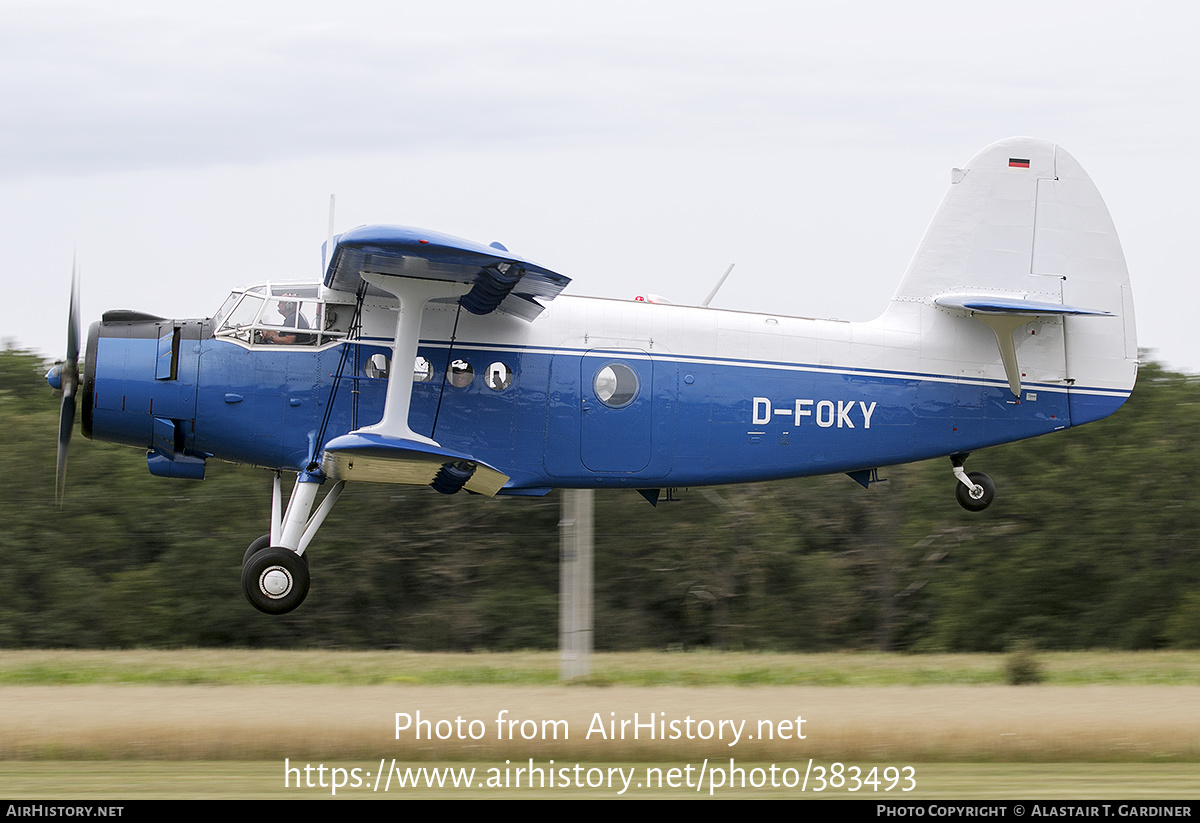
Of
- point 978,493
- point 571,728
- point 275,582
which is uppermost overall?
point 978,493

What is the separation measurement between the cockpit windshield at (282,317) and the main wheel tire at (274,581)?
6.24ft

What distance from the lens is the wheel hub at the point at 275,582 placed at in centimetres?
1095

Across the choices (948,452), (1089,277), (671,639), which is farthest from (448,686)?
(671,639)

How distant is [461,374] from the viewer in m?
11.2

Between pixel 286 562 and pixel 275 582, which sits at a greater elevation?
pixel 286 562

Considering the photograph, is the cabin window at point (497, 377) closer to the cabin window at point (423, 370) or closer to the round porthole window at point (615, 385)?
the cabin window at point (423, 370)

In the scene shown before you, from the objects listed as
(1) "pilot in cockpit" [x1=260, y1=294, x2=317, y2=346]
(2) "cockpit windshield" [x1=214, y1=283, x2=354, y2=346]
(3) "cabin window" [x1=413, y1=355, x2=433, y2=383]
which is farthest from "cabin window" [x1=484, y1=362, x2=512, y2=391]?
(1) "pilot in cockpit" [x1=260, y1=294, x2=317, y2=346]

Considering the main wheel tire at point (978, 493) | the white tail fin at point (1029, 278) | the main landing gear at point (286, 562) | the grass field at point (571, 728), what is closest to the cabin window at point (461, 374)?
the main landing gear at point (286, 562)

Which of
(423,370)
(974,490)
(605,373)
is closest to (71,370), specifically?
(423,370)

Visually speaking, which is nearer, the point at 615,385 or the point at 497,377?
the point at 497,377

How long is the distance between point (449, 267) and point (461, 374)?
4.38 ft

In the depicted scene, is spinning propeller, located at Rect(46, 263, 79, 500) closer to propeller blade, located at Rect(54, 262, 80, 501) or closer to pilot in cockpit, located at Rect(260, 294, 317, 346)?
propeller blade, located at Rect(54, 262, 80, 501)

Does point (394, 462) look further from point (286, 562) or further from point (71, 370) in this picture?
point (71, 370)
